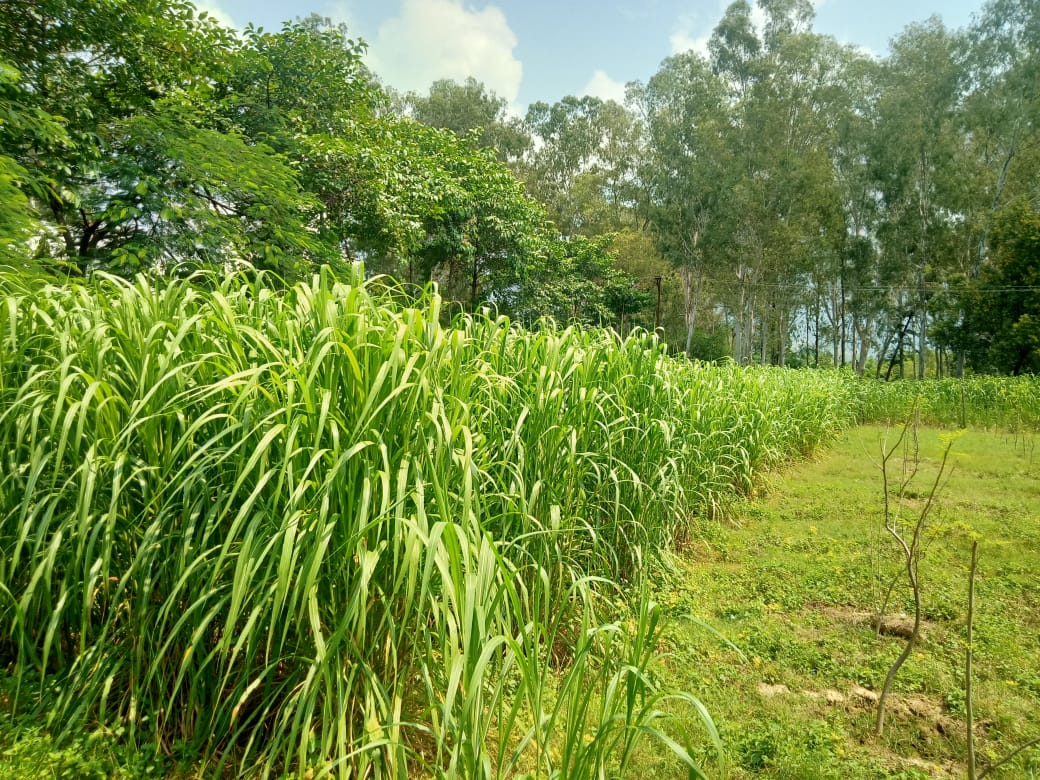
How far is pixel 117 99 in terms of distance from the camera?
5750 millimetres

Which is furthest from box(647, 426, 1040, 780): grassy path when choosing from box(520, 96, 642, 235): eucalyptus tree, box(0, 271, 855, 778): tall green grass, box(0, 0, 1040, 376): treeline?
box(520, 96, 642, 235): eucalyptus tree

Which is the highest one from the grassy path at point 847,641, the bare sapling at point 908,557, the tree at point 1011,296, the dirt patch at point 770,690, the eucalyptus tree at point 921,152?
the eucalyptus tree at point 921,152

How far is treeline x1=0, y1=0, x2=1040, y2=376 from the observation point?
4898mm

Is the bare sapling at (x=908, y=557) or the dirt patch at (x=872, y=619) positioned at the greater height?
the bare sapling at (x=908, y=557)

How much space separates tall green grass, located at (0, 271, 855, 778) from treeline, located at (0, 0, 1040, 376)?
2.17 meters

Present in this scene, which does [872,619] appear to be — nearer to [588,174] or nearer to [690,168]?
[690,168]

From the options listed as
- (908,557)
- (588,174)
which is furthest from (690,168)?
(908,557)

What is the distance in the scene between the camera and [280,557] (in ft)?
4.09

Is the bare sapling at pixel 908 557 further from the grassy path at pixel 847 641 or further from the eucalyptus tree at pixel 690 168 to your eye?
the eucalyptus tree at pixel 690 168

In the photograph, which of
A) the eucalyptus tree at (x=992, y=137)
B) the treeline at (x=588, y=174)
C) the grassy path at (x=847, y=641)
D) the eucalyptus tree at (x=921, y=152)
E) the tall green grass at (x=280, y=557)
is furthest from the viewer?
the eucalyptus tree at (x=921, y=152)

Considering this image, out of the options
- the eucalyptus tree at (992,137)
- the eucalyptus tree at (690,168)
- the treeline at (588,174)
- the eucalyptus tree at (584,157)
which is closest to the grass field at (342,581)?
the treeline at (588,174)

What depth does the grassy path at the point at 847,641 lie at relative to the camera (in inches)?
65.0

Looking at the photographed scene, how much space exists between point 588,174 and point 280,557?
90.6 feet

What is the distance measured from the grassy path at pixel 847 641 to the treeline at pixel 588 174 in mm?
3843
